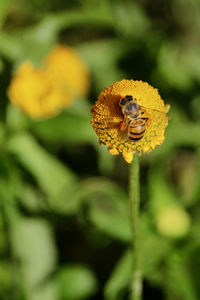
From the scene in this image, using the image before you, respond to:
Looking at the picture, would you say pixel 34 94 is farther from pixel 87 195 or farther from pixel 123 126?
pixel 123 126

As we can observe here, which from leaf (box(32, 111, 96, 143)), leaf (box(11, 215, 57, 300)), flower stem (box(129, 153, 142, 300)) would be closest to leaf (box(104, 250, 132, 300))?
flower stem (box(129, 153, 142, 300))

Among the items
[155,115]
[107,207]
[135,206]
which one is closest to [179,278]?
[107,207]

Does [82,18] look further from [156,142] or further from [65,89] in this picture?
[156,142]

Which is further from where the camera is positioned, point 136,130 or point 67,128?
point 67,128

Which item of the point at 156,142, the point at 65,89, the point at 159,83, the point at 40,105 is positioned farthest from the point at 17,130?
the point at 156,142

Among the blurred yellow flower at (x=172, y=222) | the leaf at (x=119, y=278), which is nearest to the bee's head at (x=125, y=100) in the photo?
the leaf at (x=119, y=278)
